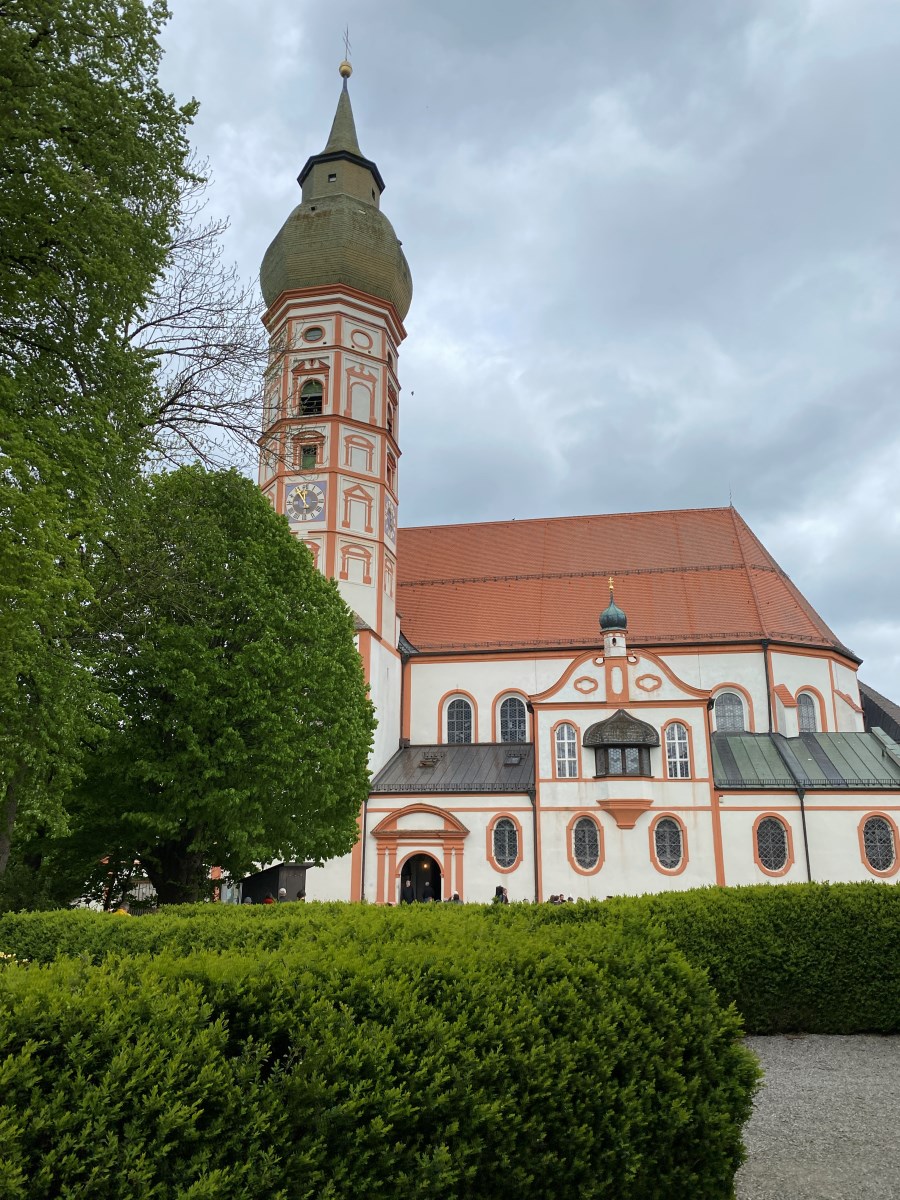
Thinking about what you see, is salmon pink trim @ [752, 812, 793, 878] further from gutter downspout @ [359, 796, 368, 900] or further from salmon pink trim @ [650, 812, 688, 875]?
gutter downspout @ [359, 796, 368, 900]

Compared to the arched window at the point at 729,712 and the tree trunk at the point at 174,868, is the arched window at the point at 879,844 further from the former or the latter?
the tree trunk at the point at 174,868

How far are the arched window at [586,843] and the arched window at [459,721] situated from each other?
6741 millimetres

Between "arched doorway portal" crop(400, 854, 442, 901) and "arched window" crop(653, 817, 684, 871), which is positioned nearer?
"arched window" crop(653, 817, 684, 871)

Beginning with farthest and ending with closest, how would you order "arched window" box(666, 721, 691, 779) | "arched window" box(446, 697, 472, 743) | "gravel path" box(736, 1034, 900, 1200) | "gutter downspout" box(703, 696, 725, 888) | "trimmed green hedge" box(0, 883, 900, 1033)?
"arched window" box(446, 697, 472, 743) → "arched window" box(666, 721, 691, 779) → "gutter downspout" box(703, 696, 725, 888) → "trimmed green hedge" box(0, 883, 900, 1033) → "gravel path" box(736, 1034, 900, 1200)

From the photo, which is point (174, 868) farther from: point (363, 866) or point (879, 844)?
point (879, 844)

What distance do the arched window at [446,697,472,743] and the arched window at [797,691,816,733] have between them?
11.7 meters

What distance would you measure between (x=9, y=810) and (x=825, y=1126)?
38.5 ft

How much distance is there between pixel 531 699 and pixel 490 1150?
89.0 ft

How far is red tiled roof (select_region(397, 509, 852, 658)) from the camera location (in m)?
35.3

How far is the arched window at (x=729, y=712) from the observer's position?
33.4 metres

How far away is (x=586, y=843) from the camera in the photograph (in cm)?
2936

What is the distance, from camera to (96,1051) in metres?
3.49

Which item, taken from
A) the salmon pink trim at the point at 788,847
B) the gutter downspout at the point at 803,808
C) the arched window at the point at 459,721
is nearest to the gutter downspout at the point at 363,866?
the arched window at the point at 459,721

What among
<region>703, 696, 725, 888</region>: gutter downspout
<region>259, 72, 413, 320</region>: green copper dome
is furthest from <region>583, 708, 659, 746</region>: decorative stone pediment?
<region>259, 72, 413, 320</region>: green copper dome
